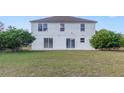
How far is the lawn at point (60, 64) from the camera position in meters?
10.6

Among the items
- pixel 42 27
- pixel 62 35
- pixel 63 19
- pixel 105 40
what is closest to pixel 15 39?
pixel 42 27

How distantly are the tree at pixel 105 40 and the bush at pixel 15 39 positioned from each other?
1886 millimetres

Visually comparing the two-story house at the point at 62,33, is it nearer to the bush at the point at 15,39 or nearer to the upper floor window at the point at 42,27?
the upper floor window at the point at 42,27

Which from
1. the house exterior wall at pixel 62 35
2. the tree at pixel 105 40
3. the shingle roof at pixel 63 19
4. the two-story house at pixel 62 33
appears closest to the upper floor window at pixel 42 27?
the two-story house at pixel 62 33

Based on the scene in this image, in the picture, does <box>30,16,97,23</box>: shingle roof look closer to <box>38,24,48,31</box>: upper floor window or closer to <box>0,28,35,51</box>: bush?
<box>38,24,48,31</box>: upper floor window

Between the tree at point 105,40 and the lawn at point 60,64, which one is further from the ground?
the tree at point 105,40

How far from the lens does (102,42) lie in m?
11.1

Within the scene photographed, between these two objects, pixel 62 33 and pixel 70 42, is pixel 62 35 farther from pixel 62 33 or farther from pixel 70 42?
pixel 70 42

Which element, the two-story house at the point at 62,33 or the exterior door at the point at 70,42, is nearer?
the two-story house at the point at 62,33

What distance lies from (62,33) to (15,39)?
1469 mm

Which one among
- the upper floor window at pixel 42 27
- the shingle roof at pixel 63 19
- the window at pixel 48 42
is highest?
the shingle roof at pixel 63 19
